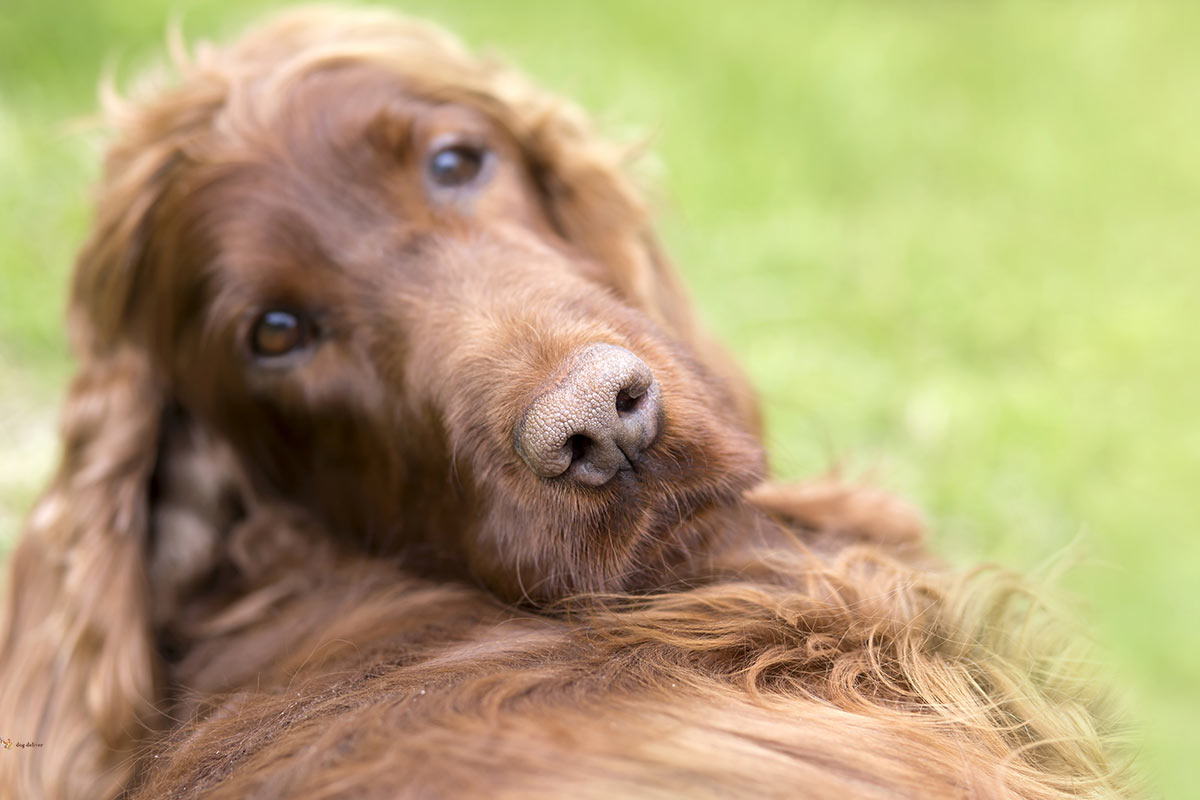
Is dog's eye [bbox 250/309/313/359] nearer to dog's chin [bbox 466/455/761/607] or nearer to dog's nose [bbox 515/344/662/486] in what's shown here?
dog's chin [bbox 466/455/761/607]

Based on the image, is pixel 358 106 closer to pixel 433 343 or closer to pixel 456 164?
pixel 456 164

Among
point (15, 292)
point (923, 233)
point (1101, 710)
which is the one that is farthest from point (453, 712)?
point (923, 233)

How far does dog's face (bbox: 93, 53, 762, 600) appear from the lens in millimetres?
1968

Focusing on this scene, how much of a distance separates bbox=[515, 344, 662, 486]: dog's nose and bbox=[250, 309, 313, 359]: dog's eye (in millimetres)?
858

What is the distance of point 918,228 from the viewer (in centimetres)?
514

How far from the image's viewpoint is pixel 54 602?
9.57 feet

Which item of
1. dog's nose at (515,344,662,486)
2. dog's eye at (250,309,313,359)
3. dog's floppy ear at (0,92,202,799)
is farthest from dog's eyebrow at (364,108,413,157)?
dog's nose at (515,344,662,486)

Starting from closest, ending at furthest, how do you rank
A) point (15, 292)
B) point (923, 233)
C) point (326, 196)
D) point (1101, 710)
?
point (1101, 710) < point (326, 196) < point (15, 292) < point (923, 233)

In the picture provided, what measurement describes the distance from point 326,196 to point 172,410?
3.02 ft

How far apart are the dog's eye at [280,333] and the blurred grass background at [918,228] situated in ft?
3.84

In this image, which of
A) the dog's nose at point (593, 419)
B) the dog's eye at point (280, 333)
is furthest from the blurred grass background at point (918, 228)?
the dog's nose at point (593, 419)

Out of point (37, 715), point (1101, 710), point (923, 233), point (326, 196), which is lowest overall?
point (37, 715)

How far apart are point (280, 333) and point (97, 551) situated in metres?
0.85

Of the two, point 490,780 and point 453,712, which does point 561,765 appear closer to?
point 490,780
